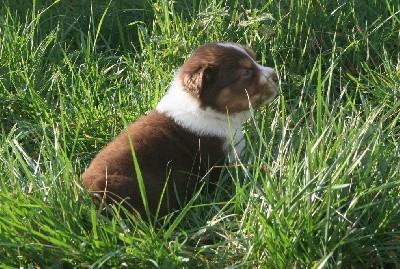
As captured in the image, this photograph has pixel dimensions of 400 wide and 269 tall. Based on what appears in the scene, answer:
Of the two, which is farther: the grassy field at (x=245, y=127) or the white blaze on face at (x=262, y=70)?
the white blaze on face at (x=262, y=70)

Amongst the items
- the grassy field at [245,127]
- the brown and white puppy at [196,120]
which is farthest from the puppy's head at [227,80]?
the grassy field at [245,127]

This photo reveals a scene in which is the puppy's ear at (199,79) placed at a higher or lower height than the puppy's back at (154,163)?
higher

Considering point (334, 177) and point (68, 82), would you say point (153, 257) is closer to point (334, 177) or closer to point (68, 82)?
point (334, 177)

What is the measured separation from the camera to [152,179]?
15.8ft

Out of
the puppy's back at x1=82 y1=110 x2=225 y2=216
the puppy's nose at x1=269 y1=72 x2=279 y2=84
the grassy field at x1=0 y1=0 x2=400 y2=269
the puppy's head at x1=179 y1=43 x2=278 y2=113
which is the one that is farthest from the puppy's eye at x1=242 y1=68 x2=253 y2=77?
the puppy's back at x1=82 y1=110 x2=225 y2=216

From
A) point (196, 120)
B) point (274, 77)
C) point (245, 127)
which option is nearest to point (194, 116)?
point (196, 120)

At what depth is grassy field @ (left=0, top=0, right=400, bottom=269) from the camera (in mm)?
3824

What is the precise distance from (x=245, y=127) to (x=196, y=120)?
0.42 meters

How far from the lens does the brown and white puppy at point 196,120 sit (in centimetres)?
491

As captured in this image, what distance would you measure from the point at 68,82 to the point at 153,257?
262cm

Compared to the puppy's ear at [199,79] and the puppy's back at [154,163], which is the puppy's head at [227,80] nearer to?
the puppy's ear at [199,79]

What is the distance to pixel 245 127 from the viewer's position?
5.47 metres

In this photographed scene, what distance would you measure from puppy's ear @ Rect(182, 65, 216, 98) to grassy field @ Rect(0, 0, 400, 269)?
0.42 m

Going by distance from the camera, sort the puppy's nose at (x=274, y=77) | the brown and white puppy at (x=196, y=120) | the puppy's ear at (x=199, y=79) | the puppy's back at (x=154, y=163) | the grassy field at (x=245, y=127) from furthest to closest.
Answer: the puppy's nose at (x=274, y=77), the puppy's ear at (x=199, y=79), the brown and white puppy at (x=196, y=120), the puppy's back at (x=154, y=163), the grassy field at (x=245, y=127)
